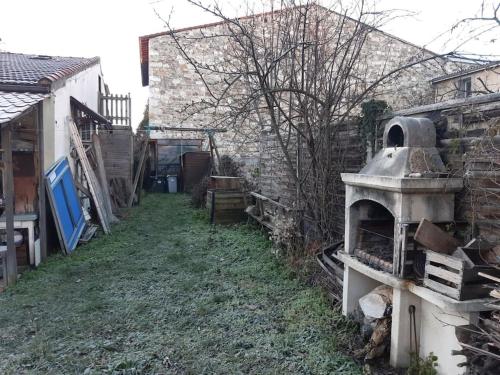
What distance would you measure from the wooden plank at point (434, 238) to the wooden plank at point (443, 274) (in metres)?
0.19

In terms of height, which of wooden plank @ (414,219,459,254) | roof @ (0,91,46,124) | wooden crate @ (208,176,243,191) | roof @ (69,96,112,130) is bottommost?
wooden plank @ (414,219,459,254)

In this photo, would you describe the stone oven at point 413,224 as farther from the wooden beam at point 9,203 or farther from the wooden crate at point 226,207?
the wooden crate at point 226,207

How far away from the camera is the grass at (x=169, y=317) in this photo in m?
3.43

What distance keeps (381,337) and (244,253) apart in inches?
142

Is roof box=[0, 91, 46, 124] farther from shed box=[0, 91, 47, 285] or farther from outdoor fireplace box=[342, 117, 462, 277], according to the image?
outdoor fireplace box=[342, 117, 462, 277]

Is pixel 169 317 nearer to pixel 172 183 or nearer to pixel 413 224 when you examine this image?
pixel 413 224

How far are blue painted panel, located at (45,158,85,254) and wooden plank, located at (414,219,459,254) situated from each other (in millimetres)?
6059

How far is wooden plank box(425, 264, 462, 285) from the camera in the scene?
2768 millimetres

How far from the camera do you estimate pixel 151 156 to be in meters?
16.5

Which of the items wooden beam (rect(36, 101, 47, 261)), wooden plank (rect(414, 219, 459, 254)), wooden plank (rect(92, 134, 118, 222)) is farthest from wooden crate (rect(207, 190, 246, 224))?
wooden plank (rect(414, 219, 459, 254))

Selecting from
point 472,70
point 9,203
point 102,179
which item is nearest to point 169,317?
point 9,203

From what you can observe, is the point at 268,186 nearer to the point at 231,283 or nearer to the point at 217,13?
the point at 231,283

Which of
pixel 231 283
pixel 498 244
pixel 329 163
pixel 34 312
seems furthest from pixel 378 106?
pixel 34 312

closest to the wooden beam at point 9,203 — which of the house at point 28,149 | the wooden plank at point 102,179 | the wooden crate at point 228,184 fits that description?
the house at point 28,149
